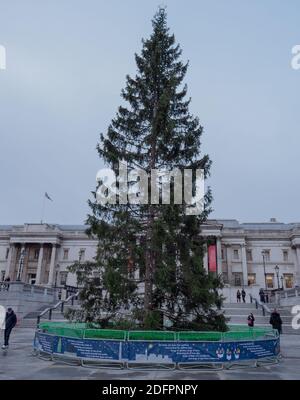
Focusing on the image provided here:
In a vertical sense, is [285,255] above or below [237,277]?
above

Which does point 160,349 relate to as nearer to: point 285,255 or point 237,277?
point 237,277

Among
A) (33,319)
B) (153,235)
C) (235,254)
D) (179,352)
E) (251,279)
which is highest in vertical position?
(235,254)

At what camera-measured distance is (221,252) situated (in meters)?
67.8

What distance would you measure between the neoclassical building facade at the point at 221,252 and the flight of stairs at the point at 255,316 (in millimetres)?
29102

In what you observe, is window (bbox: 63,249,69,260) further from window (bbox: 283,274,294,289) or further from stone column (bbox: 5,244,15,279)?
window (bbox: 283,274,294,289)

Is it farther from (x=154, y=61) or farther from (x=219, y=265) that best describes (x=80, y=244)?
(x=154, y=61)

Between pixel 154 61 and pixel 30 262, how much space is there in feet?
212

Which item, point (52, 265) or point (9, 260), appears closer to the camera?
point (9, 260)

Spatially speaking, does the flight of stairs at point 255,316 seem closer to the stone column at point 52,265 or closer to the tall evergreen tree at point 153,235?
the tall evergreen tree at point 153,235

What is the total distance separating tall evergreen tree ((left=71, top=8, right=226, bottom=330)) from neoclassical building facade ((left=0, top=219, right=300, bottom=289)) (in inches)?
1970

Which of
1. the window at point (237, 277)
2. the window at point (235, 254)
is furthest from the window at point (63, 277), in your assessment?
the window at point (235, 254)

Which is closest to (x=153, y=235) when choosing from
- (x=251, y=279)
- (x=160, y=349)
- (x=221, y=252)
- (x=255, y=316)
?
(x=160, y=349)

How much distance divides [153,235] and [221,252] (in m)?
56.2

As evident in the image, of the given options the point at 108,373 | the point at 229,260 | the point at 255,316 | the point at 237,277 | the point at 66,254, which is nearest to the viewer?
the point at 108,373
